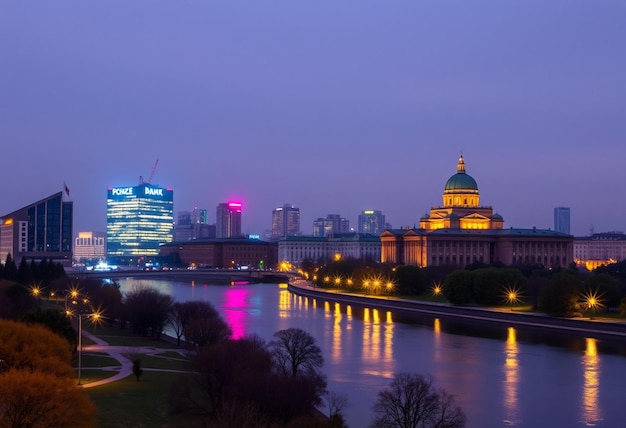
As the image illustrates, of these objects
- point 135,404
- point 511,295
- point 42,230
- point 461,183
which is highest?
point 461,183

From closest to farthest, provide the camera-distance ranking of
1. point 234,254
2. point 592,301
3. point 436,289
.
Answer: point 592,301
point 436,289
point 234,254

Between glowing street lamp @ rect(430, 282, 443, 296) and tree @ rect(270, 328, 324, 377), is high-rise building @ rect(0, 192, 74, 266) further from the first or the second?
tree @ rect(270, 328, 324, 377)

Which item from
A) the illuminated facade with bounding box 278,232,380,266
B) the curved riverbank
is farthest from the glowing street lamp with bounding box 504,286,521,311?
the illuminated facade with bounding box 278,232,380,266

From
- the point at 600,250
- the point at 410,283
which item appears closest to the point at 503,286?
the point at 410,283

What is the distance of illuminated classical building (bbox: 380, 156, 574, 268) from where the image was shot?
116 metres

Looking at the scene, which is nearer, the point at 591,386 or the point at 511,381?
the point at 591,386

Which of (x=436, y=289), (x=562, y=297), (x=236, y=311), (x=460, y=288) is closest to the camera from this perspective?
(x=562, y=297)

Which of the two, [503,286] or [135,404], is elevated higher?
[503,286]

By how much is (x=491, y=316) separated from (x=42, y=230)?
85320 millimetres

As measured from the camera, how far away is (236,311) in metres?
62.1

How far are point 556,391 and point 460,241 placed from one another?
282 feet

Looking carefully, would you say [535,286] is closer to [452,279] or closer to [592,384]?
[452,279]

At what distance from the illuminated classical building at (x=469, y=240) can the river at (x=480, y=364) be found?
56568 mm

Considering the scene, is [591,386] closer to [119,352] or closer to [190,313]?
[119,352]
